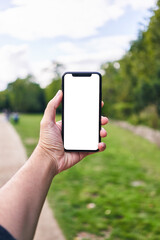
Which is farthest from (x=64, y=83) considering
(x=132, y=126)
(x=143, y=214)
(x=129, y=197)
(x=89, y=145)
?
(x=132, y=126)

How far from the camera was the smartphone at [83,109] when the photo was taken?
2.44 metres

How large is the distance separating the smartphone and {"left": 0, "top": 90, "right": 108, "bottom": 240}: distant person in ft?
0.72

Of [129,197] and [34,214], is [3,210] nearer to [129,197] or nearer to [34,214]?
[34,214]

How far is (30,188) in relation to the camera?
157 cm

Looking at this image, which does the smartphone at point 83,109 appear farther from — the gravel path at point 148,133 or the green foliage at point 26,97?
the green foliage at point 26,97

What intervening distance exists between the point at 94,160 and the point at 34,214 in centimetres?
795

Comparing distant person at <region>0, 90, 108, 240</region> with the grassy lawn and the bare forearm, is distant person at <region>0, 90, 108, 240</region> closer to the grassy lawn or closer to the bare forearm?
the bare forearm

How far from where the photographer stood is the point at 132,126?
65.7 ft

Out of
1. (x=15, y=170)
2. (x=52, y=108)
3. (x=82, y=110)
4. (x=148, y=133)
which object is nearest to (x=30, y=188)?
(x=52, y=108)

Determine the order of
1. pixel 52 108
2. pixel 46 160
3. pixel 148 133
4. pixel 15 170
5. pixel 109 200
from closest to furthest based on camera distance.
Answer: pixel 46 160 < pixel 52 108 < pixel 109 200 < pixel 15 170 < pixel 148 133

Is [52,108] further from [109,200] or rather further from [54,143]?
[109,200]

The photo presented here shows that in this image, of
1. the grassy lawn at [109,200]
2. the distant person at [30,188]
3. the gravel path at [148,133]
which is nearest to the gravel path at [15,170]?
the grassy lawn at [109,200]

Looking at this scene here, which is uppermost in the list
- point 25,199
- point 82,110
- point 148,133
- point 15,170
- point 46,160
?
point 82,110

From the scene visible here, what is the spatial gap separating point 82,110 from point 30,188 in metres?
1.07
